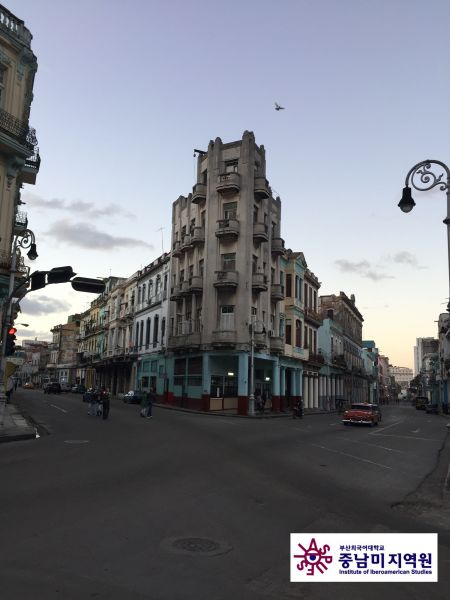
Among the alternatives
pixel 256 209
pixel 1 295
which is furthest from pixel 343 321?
pixel 1 295

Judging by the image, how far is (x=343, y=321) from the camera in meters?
82.2

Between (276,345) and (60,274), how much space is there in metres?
29.3

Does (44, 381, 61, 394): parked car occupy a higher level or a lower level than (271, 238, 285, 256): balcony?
lower

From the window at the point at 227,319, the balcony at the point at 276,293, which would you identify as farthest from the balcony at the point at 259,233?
the window at the point at 227,319

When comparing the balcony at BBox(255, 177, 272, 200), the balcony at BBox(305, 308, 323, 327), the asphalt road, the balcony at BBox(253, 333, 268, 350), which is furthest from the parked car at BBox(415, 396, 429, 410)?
the asphalt road

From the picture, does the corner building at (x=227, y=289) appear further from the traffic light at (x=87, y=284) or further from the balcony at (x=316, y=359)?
the traffic light at (x=87, y=284)

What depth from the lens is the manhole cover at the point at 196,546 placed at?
650cm

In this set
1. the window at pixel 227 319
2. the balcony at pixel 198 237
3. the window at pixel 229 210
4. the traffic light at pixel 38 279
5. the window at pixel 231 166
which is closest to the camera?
the traffic light at pixel 38 279

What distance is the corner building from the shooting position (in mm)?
40531

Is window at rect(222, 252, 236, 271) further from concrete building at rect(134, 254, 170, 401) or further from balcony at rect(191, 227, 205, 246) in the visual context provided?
concrete building at rect(134, 254, 170, 401)

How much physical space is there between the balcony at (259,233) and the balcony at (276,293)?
5114 millimetres

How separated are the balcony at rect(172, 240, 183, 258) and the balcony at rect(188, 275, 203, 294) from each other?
5.23 meters

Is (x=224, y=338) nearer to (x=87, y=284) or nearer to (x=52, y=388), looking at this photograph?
(x=87, y=284)

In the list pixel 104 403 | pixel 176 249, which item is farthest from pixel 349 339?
pixel 104 403
